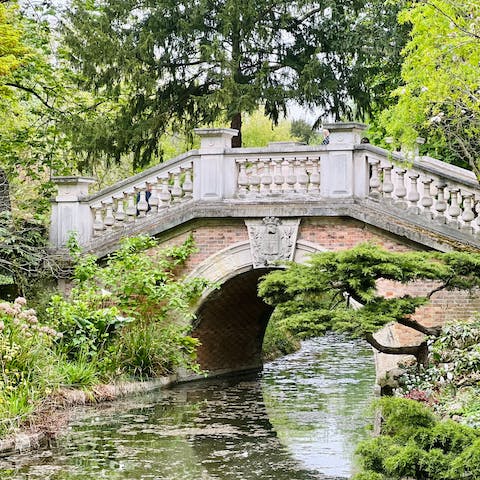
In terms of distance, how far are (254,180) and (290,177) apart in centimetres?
57

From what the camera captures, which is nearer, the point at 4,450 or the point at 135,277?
the point at 4,450

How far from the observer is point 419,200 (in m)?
14.1

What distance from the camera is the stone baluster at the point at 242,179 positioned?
15.2 meters

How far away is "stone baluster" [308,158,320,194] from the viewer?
14.7 metres

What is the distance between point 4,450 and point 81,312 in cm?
431

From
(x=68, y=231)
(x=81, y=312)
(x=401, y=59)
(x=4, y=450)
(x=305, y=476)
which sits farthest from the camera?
(x=401, y=59)

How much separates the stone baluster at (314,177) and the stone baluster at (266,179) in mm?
585

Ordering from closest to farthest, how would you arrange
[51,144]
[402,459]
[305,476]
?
[402,459], [305,476], [51,144]

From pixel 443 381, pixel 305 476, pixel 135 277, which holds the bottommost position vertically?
pixel 305 476

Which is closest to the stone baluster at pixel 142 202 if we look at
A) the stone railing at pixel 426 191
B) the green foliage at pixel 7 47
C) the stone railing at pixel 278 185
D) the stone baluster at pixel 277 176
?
the stone railing at pixel 278 185

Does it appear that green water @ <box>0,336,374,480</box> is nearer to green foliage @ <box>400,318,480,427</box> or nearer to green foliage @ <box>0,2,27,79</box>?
green foliage @ <box>400,318,480,427</box>

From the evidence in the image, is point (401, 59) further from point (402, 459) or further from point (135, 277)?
point (402, 459)

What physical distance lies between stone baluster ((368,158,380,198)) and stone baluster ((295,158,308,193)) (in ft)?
3.12

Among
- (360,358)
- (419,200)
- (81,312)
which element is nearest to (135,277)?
(81,312)
